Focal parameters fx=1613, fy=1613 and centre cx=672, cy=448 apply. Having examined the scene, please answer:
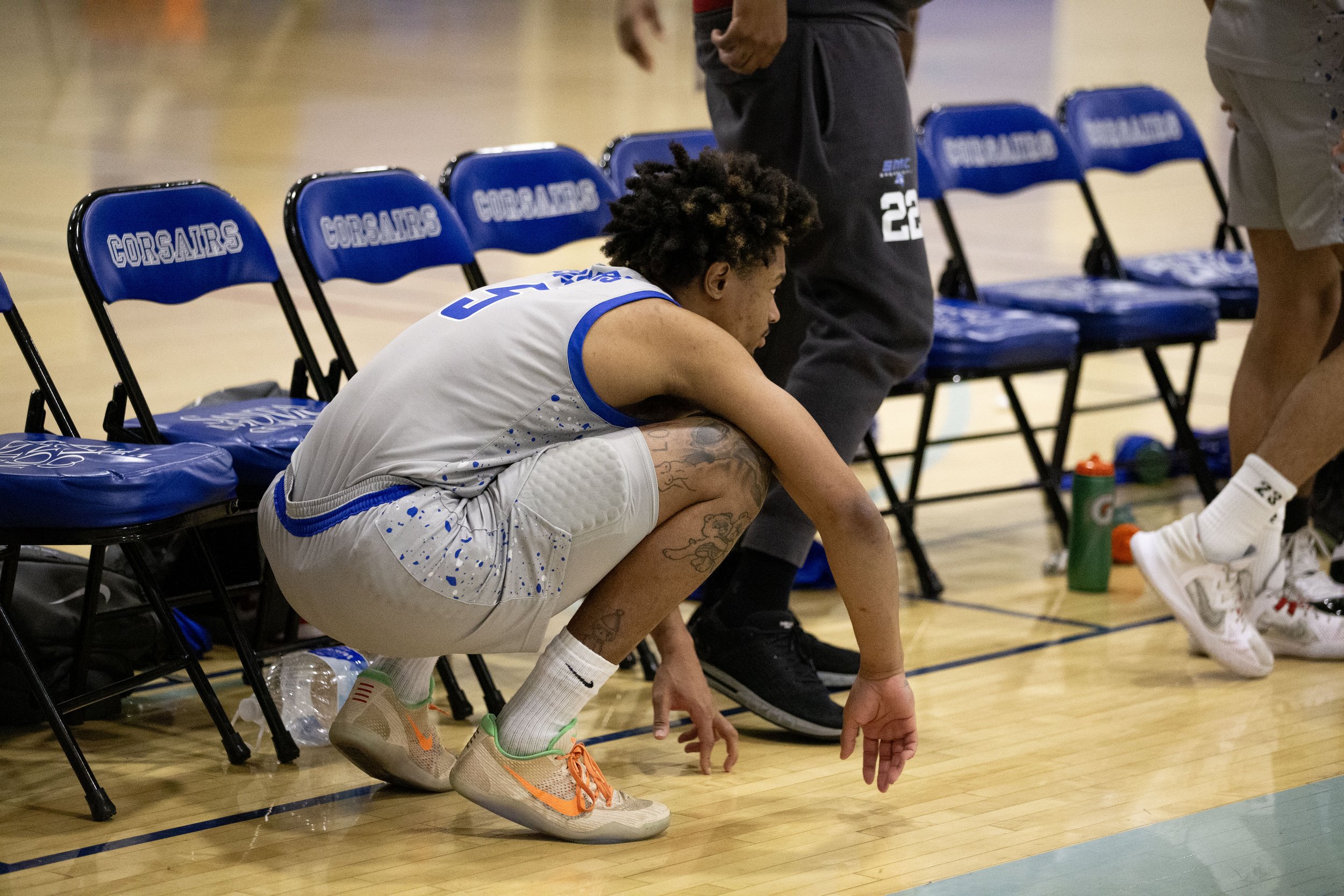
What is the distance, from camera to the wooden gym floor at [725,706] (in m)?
2.26

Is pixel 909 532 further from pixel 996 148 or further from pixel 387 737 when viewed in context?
pixel 387 737

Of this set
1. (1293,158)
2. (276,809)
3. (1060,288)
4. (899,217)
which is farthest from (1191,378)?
(276,809)

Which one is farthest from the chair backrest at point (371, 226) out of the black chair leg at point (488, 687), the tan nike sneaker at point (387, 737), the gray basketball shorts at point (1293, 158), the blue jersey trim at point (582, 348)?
the gray basketball shorts at point (1293, 158)

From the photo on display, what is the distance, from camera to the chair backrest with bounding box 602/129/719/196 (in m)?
3.86

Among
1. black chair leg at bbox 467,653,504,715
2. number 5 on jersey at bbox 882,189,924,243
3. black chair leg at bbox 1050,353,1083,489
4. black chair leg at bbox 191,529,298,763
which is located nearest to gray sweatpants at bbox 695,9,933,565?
number 5 on jersey at bbox 882,189,924,243

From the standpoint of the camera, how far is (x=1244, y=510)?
3.15 m

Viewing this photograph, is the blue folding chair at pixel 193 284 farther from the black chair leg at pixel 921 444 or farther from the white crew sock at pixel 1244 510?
the white crew sock at pixel 1244 510

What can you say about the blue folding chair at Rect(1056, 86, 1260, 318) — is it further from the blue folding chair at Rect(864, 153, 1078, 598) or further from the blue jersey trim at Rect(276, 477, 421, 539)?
the blue jersey trim at Rect(276, 477, 421, 539)

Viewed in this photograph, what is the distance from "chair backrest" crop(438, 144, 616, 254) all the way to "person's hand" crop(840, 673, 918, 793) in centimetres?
165

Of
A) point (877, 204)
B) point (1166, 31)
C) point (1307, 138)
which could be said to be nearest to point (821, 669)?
point (877, 204)

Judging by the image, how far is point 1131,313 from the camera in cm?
407

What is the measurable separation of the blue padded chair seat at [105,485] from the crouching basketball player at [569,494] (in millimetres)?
201

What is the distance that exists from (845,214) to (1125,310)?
143cm

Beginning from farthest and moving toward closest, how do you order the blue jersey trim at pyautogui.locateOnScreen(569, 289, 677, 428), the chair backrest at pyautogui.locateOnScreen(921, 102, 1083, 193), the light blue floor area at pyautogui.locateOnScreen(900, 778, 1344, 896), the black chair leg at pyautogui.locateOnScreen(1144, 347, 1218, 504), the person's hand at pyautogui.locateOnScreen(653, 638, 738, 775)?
the chair backrest at pyautogui.locateOnScreen(921, 102, 1083, 193) < the black chair leg at pyautogui.locateOnScreen(1144, 347, 1218, 504) < the person's hand at pyautogui.locateOnScreen(653, 638, 738, 775) < the blue jersey trim at pyautogui.locateOnScreen(569, 289, 677, 428) < the light blue floor area at pyautogui.locateOnScreen(900, 778, 1344, 896)
